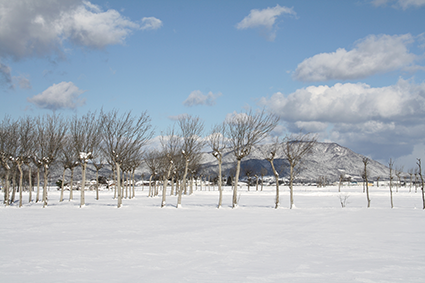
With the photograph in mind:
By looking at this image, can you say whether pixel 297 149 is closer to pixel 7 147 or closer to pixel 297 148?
pixel 297 148

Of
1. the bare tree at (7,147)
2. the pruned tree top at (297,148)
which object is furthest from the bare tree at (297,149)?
the bare tree at (7,147)

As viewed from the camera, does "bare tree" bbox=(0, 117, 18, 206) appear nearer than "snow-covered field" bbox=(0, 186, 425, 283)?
No

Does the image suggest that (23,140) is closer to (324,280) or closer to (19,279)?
(19,279)

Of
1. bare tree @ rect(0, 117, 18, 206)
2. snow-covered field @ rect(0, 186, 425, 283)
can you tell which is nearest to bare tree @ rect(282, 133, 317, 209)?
snow-covered field @ rect(0, 186, 425, 283)

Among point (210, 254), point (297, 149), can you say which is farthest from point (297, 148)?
point (210, 254)

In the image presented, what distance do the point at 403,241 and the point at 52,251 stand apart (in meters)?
11.6

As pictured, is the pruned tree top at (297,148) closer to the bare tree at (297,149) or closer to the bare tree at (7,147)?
the bare tree at (297,149)

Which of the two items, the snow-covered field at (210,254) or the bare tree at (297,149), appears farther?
the bare tree at (297,149)

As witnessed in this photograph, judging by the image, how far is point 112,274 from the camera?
276 inches

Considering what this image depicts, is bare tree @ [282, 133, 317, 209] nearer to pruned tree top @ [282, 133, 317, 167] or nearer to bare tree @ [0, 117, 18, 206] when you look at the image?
pruned tree top @ [282, 133, 317, 167]

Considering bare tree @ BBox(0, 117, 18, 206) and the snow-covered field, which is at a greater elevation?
→ bare tree @ BBox(0, 117, 18, 206)

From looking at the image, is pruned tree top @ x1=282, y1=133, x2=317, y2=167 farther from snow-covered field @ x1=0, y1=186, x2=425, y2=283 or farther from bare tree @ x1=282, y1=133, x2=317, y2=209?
snow-covered field @ x1=0, y1=186, x2=425, y2=283

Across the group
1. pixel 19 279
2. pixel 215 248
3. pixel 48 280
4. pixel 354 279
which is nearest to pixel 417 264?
pixel 354 279

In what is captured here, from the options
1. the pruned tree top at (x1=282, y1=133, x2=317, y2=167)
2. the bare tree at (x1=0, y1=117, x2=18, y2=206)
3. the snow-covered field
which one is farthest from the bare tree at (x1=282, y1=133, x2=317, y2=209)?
the bare tree at (x1=0, y1=117, x2=18, y2=206)
